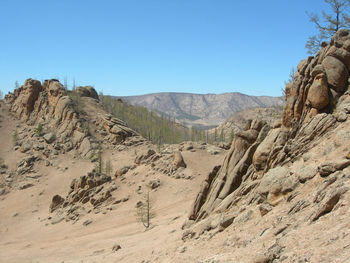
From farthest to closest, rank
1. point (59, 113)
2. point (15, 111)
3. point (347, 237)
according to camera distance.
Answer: point (15, 111), point (59, 113), point (347, 237)

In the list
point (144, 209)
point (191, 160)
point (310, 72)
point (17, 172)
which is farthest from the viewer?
point (17, 172)

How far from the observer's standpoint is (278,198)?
1778 cm

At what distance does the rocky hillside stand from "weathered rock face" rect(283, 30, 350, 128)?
0.06 m

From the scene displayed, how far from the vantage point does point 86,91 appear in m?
114

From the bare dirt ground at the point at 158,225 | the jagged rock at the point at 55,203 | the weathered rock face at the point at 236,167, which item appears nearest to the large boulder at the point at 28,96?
the bare dirt ground at the point at 158,225

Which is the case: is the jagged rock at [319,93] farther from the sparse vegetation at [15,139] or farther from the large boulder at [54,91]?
the sparse vegetation at [15,139]

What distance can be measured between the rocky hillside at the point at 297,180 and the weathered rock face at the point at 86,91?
92.7m

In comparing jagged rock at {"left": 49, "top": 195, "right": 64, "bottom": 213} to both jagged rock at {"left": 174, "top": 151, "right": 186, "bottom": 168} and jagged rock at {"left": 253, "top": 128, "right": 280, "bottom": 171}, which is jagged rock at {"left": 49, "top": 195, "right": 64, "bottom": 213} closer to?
jagged rock at {"left": 174, "top": 151, "right": 186, "bottom": 168}

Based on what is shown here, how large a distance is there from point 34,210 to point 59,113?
37694 millimetres

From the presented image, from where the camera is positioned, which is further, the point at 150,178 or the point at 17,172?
the point at 17,172

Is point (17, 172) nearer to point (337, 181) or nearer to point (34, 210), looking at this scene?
point (34, 210)

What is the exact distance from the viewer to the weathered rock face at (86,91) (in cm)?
11138

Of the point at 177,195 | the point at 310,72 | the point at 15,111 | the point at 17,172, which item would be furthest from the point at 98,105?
the point at 310,72

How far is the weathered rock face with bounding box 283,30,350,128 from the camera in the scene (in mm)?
20688
